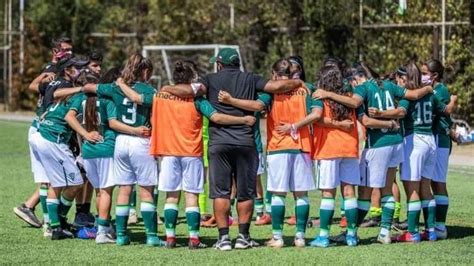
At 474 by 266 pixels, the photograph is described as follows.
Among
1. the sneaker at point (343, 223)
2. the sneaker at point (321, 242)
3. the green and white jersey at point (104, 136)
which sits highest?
the green and white jersey at point (104, 136)

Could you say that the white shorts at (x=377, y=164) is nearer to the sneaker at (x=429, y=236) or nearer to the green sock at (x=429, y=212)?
the green sock at (x=429, y=212)

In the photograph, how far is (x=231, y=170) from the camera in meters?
11.2

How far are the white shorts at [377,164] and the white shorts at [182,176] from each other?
1850mm

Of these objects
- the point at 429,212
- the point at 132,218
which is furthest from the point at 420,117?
the point at 132,218

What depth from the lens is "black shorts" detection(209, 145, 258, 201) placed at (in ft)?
36.4

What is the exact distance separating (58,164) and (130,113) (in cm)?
126

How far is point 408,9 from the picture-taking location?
30.1 m

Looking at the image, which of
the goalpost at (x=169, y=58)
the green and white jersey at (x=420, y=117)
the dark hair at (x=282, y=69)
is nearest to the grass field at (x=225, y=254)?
the green and white jersey at (x=420, y=117)

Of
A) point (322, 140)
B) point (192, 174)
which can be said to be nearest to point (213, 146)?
point (192, 174)

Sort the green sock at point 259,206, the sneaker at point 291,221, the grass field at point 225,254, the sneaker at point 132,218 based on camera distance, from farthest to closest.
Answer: the green sock at point 259,206 < the sneaker at point 132,218 < the sneaker at point 291,221 < the grass field at point 225,254

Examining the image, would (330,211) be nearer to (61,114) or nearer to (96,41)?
(61,114)

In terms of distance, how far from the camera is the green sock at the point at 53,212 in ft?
39.4

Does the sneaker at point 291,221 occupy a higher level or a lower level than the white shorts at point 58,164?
lower

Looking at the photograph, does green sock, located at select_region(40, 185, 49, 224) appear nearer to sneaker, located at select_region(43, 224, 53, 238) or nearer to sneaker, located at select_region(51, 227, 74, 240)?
sneaker, located at select_region(43, 224, 53, 238)
